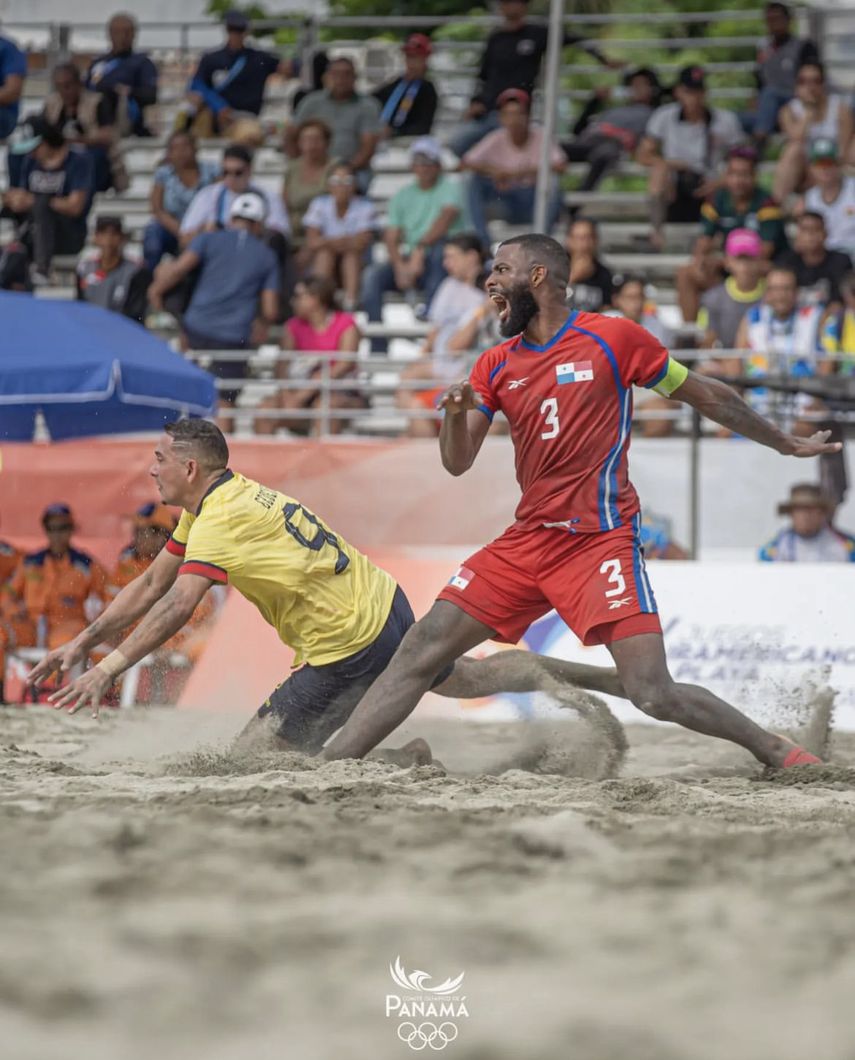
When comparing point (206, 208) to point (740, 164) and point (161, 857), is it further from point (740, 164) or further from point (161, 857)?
point (161, 857)

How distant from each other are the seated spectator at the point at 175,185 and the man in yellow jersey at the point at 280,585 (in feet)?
28.2

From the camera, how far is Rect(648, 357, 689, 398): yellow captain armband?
6125 mm

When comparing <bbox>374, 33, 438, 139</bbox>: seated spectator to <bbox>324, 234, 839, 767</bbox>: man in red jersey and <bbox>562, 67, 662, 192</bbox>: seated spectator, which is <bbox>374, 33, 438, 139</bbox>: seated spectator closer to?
<bbox>562, 67, 662, 192</bbox>: seated spectator

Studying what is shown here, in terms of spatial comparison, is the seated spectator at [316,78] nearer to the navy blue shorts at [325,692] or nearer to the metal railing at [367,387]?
the metal railing at [367,387]

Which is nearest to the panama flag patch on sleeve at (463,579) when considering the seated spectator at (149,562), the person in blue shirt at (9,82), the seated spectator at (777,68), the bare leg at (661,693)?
the bare leg at (661,693)

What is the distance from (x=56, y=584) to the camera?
428 inches

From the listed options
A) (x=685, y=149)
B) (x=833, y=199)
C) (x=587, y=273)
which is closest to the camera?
(x=587, y=273)

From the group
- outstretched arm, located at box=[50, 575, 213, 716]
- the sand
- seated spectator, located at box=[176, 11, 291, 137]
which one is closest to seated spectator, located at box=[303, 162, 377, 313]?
seated spectator, located at box=[176, 11, 291, 137]

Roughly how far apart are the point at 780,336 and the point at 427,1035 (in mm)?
9698

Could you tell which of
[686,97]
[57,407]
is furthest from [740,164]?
[57,407]

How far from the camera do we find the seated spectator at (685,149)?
48.1 feet

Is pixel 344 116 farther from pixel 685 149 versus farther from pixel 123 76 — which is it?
pixel 685 149

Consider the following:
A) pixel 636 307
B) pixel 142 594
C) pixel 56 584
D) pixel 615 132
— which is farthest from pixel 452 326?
pixel 142 594

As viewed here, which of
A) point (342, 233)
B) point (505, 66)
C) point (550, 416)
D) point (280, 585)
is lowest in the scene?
point (280, 585)
